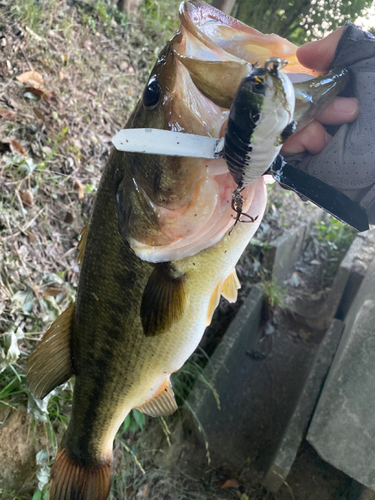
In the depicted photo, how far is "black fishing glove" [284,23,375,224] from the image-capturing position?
1.11 metres

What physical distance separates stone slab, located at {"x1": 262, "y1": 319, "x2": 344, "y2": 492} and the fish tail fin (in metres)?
1.45

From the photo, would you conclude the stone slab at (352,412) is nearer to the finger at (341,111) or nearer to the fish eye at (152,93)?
the finger at (341,111)

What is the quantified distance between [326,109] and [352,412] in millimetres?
2110

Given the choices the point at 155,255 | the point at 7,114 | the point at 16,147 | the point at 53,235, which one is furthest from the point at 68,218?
the point at 155,255

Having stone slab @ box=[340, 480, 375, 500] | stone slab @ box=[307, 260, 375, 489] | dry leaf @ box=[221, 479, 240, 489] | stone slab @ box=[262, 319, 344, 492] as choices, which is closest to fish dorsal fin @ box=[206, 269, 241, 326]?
stone slab @ box=[307, 260, 375, 489]

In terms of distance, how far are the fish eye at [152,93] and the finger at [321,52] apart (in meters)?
0.48

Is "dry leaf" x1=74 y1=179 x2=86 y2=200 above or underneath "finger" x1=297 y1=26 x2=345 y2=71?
underneath

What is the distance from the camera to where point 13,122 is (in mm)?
2932

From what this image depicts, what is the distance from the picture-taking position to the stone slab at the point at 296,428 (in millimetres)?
2581

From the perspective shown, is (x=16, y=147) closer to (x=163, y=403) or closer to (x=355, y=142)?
(x=163, y=403)

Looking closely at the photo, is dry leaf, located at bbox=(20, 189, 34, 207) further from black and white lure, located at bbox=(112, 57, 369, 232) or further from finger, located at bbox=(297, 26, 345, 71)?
finger, located at bbox=(297, 26, 345, 71)

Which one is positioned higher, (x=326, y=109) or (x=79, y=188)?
(x=326, y=109)

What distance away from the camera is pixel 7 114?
2.91m

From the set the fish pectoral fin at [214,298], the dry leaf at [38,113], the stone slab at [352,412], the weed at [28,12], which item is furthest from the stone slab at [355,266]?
the weed at [28,12]
